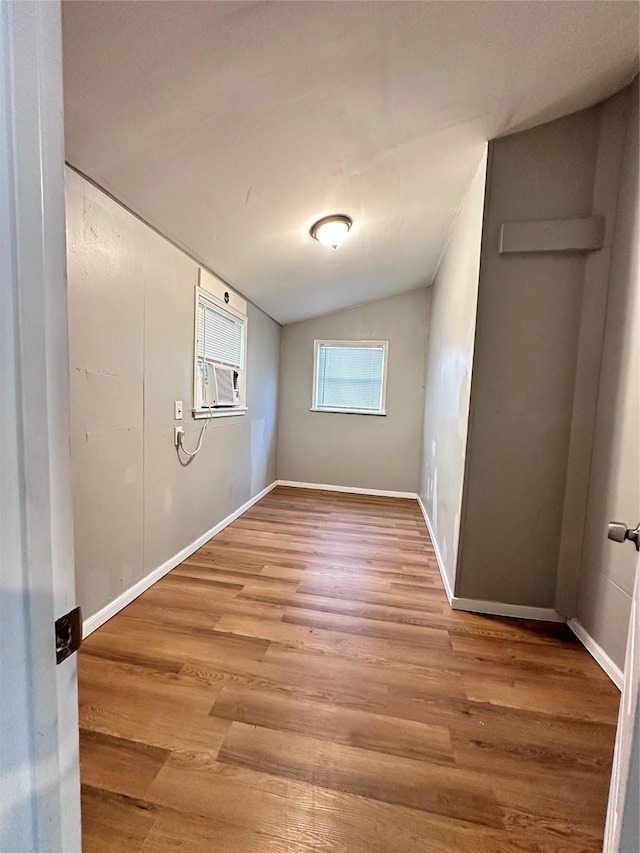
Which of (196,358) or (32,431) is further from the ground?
(196,358)

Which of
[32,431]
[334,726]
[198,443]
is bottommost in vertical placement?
[334,726]

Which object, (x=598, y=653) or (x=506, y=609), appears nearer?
(x=598, y=653)

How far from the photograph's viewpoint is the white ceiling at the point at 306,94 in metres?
1.19

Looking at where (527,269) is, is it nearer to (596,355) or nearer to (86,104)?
(596,355)

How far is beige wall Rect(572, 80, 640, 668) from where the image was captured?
1652 mm

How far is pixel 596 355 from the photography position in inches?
76.9

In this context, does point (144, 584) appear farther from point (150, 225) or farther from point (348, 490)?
point (348, 490)

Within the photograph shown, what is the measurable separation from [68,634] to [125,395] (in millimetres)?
1797

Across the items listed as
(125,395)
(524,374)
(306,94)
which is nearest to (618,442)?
(524,374)

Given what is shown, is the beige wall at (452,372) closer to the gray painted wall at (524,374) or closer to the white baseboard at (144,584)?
the gray painted wall at (524,374)

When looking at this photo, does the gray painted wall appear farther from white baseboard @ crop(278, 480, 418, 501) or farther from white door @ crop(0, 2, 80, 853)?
white baseboard @ crop(278, 480, 418, 501)

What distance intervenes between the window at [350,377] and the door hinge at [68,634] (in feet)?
14.5

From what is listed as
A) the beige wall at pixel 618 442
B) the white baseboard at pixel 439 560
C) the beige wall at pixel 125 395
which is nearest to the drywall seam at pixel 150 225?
the beige wall at pixel 125 395

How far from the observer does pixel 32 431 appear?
398mm
